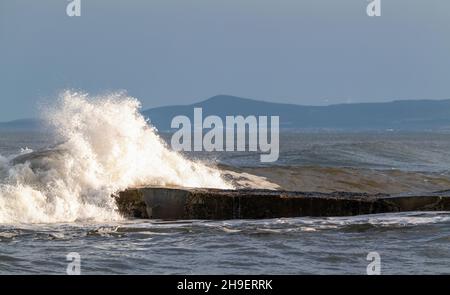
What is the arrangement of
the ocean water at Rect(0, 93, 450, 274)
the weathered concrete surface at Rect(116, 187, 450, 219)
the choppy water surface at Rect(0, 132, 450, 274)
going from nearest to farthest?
the choppy water surface at Rect(0, 132, 450, 274) < the ocean water at Rect(0, 93, 450, 274) < the weathered concrete surface at Rect(116, 187, 450, 219)

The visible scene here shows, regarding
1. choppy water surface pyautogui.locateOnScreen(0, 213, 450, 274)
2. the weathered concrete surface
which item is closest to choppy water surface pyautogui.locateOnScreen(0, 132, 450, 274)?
choppy water surface pyautogui.locateOnScreen(0, 213, 450, 274)

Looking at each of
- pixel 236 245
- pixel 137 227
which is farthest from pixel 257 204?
pixel 236 245

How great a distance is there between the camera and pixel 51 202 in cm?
1473

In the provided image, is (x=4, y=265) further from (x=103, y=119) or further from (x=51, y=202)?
(x=103, y=119)

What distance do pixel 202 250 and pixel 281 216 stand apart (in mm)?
2990

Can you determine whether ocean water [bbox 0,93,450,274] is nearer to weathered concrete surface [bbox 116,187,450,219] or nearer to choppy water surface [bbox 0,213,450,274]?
choppy water surface [bbox 0,213,450,274]

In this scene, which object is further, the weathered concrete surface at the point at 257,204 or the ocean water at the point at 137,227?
the weathered concrete surface at the point at 257,204

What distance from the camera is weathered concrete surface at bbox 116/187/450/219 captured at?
47.9ft

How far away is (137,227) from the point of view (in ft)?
44.5

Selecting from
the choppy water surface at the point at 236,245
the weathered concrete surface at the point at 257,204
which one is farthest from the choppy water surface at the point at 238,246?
the weathered concrete surface at the point at 257,204

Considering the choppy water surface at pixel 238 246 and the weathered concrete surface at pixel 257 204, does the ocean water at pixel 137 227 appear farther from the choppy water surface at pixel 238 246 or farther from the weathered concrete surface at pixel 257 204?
the weathered concrete surface at pixel 257 204

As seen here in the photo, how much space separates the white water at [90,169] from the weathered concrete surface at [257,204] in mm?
605

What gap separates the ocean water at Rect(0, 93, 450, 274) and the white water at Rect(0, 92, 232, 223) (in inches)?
0.8

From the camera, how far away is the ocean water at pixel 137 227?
1095cm
